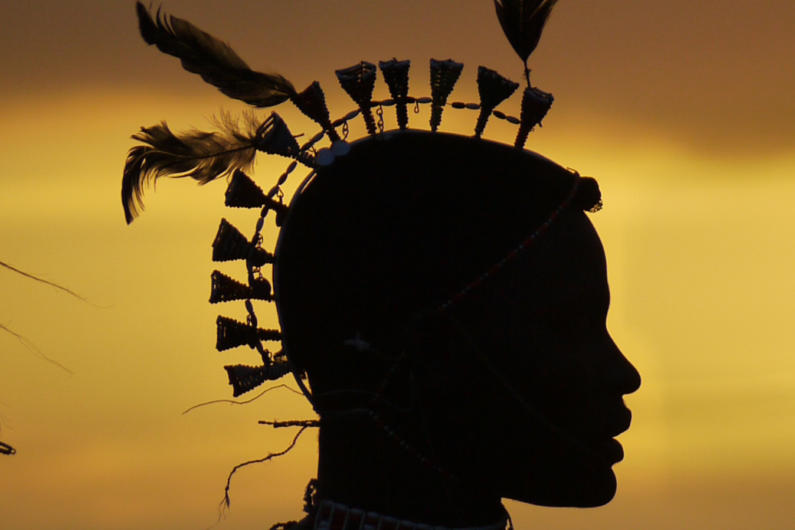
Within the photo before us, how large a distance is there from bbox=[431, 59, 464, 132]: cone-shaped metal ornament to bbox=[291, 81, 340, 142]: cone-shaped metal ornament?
1.33ft

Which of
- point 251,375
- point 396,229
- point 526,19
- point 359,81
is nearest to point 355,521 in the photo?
point 251,375

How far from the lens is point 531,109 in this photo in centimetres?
653

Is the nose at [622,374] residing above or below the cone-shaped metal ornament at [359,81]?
below

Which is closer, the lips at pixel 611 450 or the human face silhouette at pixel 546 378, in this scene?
the human face silhouette at pixel 546 378

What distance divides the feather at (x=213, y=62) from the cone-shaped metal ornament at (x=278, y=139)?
11cm

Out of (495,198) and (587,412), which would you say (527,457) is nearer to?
(587,412)

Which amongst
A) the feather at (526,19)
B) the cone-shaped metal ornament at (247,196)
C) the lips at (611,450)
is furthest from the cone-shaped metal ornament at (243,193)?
the lips at (611,450)

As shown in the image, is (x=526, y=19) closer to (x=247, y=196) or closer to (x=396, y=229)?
(x=396, y=229)

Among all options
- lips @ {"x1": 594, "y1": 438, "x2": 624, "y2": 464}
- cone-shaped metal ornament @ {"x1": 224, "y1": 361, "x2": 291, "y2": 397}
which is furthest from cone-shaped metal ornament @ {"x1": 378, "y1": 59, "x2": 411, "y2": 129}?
lips @ {"x1": 594, "y1": 438, "x2": 624, "y2": 464}

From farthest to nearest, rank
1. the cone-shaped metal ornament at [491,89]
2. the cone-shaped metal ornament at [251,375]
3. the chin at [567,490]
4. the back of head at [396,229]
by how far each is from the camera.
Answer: the cone-shaped metal ornament at [251,375] → the cone-shaped metal ornament at [491,89] → the chin at [567,490] → the back of head at [396,229]

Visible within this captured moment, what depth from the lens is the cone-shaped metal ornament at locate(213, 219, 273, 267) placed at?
655 cm

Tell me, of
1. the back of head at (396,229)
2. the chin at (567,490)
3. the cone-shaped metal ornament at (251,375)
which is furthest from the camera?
the cone-shaped metal ornament at (251,375)

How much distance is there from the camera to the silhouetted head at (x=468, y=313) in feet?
20.3

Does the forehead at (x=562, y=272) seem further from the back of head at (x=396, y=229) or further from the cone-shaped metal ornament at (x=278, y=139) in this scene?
the cone-shaped metal ornament at (x=278, y=139)
